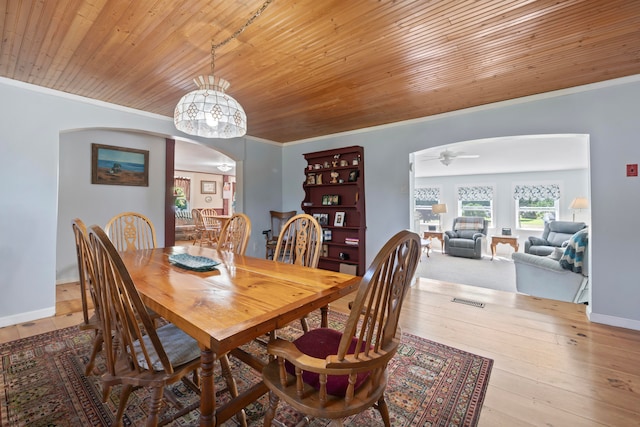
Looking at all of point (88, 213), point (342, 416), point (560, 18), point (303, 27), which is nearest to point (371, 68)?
point (303, 27)

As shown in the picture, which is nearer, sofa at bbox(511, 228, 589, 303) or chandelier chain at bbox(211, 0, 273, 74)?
chandelier chain at bbox(211, 0, 273, 74)

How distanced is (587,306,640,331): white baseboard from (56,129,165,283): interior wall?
581 cm

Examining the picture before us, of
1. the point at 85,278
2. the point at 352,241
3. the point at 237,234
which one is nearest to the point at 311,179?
the point at 352,241

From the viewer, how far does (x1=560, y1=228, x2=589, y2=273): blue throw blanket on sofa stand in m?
3.25

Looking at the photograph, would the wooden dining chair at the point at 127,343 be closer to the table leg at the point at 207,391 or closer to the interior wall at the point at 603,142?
the table leg at the point at 207,391

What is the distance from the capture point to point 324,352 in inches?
49.2

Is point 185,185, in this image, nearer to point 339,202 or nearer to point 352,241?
point 339,202

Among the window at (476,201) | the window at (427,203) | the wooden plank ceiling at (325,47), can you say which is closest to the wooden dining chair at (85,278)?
the wooden plank ceiling at (325,47)

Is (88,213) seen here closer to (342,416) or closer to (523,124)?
(342,416)

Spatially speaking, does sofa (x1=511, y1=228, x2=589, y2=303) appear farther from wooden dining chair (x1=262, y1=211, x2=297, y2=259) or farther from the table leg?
the table leg

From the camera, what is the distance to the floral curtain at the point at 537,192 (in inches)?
289

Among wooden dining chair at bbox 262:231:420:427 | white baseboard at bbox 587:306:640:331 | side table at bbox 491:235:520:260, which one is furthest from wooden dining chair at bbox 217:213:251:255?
side table at bbox 491:235:520:260

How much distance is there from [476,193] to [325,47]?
25.8 feet

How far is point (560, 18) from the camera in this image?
173cm
